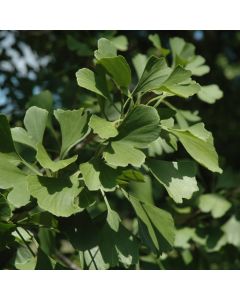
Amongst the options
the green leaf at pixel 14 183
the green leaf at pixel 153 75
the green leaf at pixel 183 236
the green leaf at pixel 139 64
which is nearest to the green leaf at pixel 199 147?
the green leaf at pixel 153 75

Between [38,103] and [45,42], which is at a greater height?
[38,103]

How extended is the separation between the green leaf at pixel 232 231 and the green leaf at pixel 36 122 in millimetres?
733

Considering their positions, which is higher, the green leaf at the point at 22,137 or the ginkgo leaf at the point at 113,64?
the ginkgo leaf at the point at 113,64

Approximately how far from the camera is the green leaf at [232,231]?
1478mm

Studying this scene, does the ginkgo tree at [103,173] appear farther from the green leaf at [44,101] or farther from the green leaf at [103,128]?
the green leaf at [44,101]

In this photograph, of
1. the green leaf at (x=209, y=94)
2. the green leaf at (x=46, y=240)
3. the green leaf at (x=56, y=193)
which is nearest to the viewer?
the green leaf at (x=56, y=193)

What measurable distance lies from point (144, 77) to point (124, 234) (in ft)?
1.12

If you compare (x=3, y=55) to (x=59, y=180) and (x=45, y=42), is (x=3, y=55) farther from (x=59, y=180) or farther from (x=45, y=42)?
(x=59, y=180)

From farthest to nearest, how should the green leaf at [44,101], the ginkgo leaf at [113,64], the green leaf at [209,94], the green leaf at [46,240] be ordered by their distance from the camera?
1. the green leaf at [209,94]
2. the green leaf at [44,101]
3. the green leaf at [46,240]
4. the ginkgo leaf at [113,64]

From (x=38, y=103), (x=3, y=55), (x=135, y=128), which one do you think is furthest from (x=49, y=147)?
(x=3, y=55)

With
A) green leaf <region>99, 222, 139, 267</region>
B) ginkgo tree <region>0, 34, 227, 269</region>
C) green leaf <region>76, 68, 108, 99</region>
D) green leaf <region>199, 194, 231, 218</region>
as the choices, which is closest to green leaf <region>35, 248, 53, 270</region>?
ginkgo tree <region>0, 34, 227, 269</region>

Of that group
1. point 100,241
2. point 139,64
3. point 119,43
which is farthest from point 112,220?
point 119,43

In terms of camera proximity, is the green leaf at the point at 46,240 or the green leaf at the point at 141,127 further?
the green leaf at the point at 46,240

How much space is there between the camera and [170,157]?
1948mm
